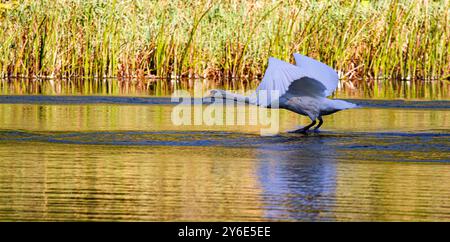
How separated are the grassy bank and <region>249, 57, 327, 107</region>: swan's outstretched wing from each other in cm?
1181

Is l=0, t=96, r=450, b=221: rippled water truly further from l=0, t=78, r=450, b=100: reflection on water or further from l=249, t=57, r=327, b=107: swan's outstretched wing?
l=0, t=78, r=450, b=100: reflection on water

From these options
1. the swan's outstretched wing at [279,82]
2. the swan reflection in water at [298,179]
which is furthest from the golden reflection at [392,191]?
the swan's outstretched wing at [279,82]

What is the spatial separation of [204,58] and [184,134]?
1366 cm

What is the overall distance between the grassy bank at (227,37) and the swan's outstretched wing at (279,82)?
38.7 ft

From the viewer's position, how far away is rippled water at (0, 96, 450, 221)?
7.68 meters

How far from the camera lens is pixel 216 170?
31.6 feet

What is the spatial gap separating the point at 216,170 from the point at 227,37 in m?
16.3

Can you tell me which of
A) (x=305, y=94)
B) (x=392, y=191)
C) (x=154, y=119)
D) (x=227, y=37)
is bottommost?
(x=392, y=191)

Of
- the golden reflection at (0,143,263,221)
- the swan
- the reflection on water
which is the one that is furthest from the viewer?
the reflection on water

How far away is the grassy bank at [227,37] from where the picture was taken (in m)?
24.9

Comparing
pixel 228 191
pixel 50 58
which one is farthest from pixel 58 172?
pixel 50 58

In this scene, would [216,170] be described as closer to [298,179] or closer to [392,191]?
[298,179]
